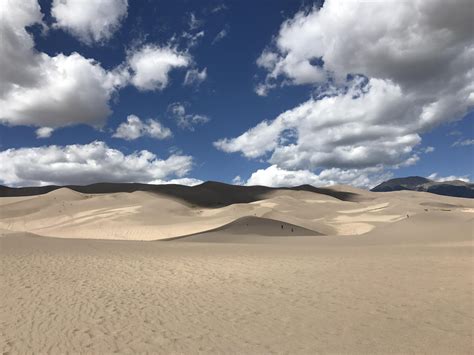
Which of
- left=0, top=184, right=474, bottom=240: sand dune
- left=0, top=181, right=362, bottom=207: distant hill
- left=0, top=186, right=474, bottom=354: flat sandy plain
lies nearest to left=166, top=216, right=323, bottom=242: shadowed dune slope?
left=0, top=184, right=474, bottom=240: sand dune

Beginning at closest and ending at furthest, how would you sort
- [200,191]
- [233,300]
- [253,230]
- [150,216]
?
[233,300], [253,230], [150,216], [200,191]

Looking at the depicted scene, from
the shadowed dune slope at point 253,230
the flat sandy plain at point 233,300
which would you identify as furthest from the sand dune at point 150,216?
the flat sandy plain at point 233,300

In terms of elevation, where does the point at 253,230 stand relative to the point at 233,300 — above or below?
above

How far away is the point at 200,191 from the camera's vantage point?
12962cm

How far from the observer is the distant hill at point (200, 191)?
121m

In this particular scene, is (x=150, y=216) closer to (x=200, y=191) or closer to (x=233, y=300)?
(x=233, y=300)

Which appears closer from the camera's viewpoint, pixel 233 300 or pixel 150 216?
pixel 233 300

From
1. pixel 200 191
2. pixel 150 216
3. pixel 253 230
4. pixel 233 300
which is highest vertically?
pixel 200 191

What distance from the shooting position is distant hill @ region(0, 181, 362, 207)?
Result: 121 meters

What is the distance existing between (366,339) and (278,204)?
71570 mm

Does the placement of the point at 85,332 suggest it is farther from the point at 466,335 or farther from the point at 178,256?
the point at 178,256

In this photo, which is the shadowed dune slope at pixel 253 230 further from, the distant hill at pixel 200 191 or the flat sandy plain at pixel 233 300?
the distant hill at pixel 200 191

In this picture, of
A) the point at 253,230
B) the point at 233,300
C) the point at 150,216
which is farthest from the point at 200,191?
the point at 233,300

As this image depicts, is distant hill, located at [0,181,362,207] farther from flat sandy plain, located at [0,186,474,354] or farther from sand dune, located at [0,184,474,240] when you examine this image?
flat sandy plain, located at [0,186,474,354]
